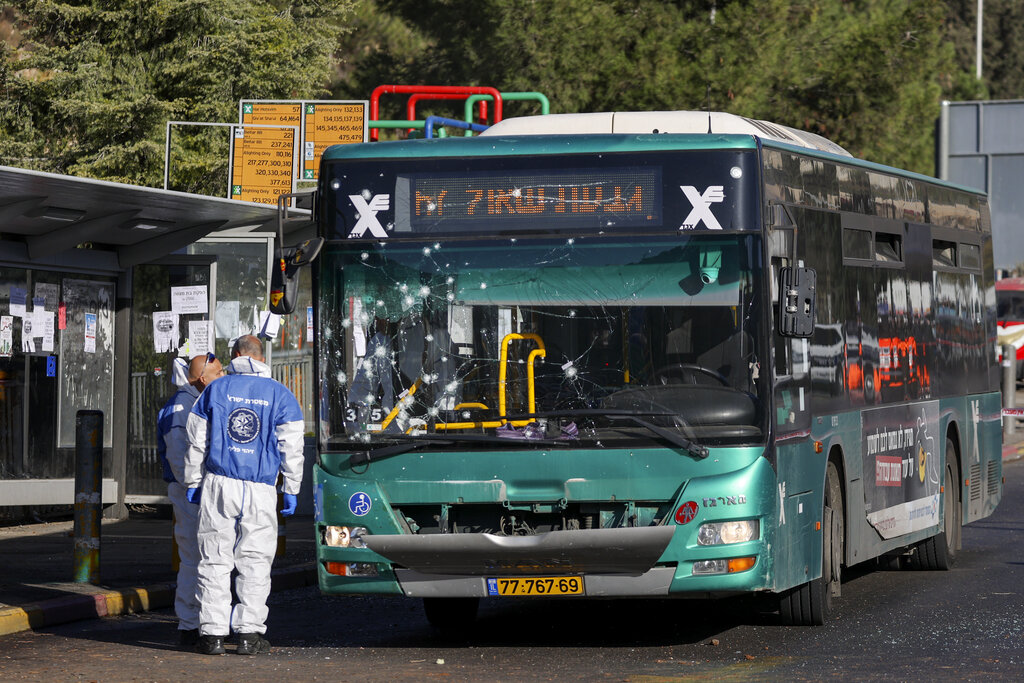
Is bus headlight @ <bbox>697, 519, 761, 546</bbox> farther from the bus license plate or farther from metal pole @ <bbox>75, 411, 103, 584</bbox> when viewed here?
metal pole @ <bbox>75, 411, 103, 584</bbox>

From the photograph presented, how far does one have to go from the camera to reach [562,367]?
29.4ft

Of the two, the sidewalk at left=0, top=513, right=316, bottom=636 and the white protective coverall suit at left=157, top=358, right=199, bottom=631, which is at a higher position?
the white protective coverall suit at left=157, top=358, right=199, bottom=631

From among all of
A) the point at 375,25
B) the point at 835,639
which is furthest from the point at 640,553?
the point at 375,25

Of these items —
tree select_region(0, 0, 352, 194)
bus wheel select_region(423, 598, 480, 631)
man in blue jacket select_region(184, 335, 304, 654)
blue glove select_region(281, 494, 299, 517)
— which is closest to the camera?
man in blue jacket select_region(184, 335, 304, 654)

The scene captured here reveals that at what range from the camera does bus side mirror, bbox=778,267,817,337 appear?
29.6 ft

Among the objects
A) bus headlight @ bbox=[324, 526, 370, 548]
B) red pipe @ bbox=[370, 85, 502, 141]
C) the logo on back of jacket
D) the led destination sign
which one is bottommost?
bus headlight @ bbox=[324, 526, 370, 548]

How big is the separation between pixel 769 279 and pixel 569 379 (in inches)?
46.4

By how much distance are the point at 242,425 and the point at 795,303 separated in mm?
3035

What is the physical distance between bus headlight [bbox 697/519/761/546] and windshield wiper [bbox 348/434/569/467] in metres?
0.84

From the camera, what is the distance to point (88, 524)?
1188 centimetres

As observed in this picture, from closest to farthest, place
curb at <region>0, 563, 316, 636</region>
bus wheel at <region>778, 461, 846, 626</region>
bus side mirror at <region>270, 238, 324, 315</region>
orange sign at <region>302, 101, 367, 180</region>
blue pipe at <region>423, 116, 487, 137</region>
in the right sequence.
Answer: bus side mirror at <region>270, 238, 324, 315</region> < bus wheel at <region>778, 461, 846, 626</region> < curb at <region>0, 563, 316, 636</region> < orange sign at <region>302, 101, 367, 180</region> < blue pipe at <region>423, 116, 487, 137</region>

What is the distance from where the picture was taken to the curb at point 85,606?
1054cm

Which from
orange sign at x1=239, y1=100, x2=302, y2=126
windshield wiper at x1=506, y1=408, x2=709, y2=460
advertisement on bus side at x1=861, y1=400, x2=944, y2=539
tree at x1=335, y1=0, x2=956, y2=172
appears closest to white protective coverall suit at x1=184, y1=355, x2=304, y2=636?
windshield wiper at x1=506, y1=408, x2=709, y2=460

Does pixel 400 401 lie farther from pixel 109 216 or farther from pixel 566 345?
pixel 109 216
